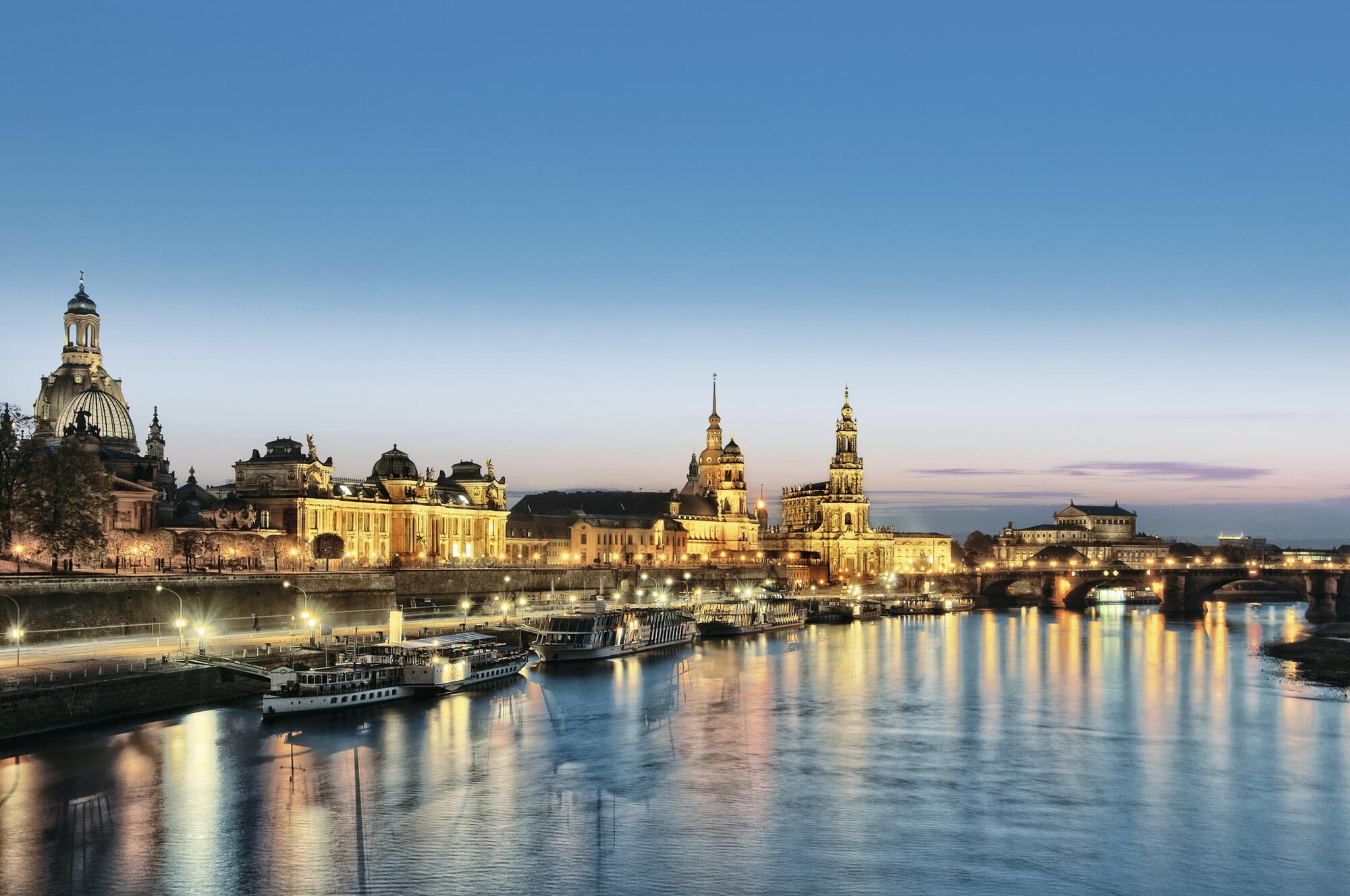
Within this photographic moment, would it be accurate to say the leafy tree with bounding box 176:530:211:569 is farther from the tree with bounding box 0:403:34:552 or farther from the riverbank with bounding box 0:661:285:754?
the riverbank with bounding box 0:661:285:754

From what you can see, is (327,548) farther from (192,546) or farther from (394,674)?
(394,674)

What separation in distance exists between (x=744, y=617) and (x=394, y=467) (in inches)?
1700

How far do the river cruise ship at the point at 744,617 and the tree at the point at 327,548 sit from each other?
34.5 meters

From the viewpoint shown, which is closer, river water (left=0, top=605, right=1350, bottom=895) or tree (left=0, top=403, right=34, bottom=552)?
river water (left=0, top=605, right=1350, bottom=895)

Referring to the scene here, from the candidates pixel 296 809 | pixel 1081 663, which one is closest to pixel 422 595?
pixel 1081 663

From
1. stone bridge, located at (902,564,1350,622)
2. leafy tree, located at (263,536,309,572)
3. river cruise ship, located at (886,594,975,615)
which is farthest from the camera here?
river cruise ship, located at (886,594,975,615)

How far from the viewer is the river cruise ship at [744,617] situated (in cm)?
11788

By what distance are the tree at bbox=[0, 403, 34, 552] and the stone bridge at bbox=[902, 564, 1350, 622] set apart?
127331mm

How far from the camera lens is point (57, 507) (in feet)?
248

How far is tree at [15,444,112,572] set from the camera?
7500cm

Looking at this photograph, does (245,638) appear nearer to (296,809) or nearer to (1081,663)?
Answer: (296,809)

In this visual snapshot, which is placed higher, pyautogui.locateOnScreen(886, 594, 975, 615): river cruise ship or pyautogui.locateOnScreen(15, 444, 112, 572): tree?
pyautogui.locateOnScreen(15, 444, 112, 572): tree

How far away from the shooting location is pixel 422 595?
115375 millimetres

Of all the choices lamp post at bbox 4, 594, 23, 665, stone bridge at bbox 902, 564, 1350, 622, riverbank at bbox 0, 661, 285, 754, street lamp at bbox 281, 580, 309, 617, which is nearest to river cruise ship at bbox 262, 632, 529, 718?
riverbank at bbox 0, 661, 285, 754
